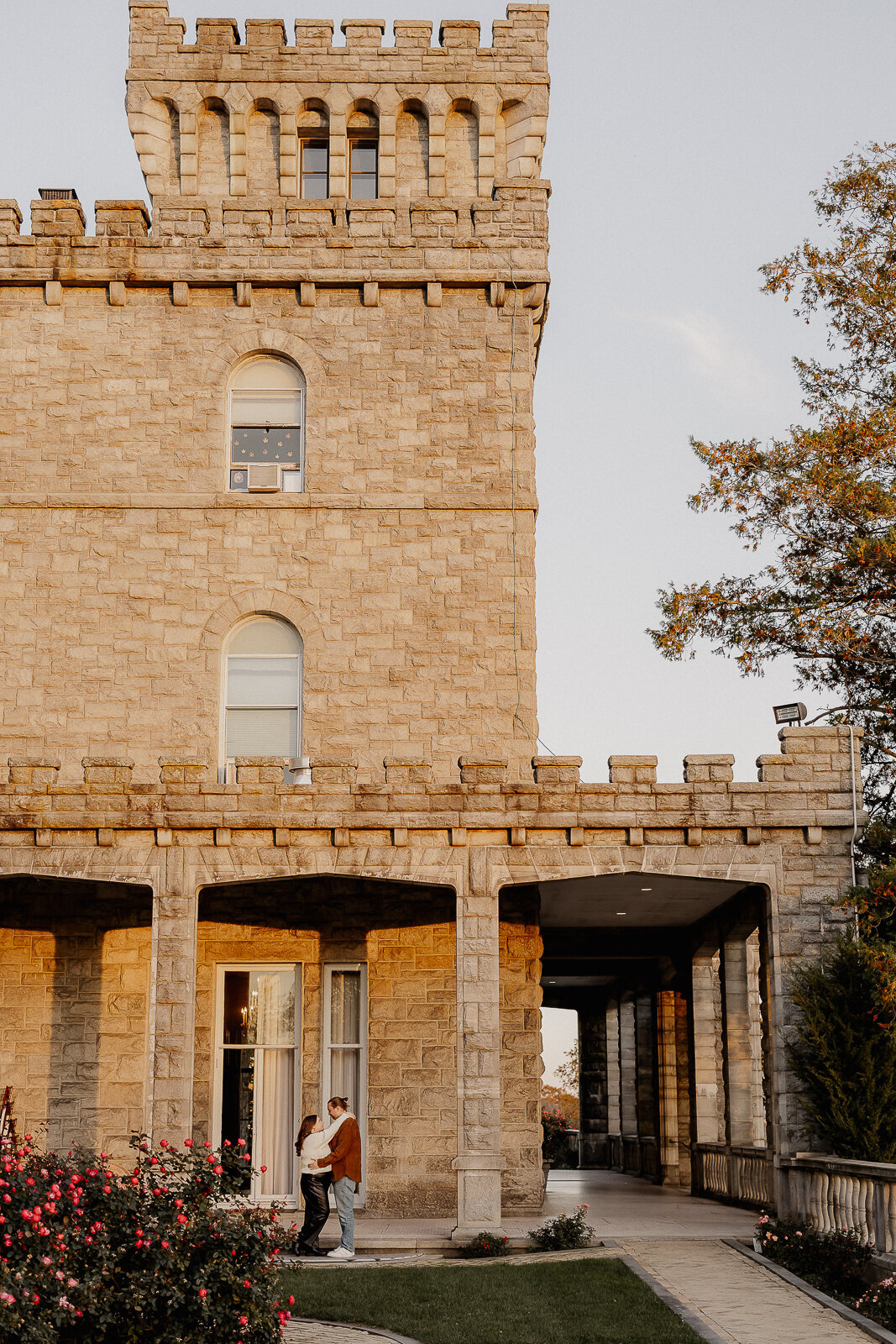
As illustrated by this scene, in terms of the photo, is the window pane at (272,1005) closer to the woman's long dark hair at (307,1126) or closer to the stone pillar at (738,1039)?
the woman's long dark hair at (307,1126)

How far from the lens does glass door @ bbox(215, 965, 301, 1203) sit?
18078 mm

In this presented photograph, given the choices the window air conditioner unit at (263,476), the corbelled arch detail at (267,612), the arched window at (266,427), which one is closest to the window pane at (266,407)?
the arched window at (266,427)

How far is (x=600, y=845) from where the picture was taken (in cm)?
1564

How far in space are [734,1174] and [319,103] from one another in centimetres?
1564

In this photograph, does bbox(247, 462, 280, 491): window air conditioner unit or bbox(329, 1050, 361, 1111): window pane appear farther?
bbox(247, 462, 280, 491): window air conditioner unit

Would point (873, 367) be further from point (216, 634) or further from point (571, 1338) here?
point (571, 1338)

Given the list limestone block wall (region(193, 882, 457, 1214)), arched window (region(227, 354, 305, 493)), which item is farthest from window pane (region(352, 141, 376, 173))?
limestone block wall (region(193, 882, 457, 1214))

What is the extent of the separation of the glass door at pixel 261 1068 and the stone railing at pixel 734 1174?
5519 mm

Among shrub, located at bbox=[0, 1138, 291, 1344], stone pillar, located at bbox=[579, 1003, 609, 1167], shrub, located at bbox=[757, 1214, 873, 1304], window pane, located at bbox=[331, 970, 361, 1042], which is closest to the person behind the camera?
shrub, located at bbox=[0, 1138, 291, 1344]

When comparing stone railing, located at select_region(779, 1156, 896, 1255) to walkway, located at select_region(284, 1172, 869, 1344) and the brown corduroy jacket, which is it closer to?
walkway, located at select_region(284, 1172, 869, 1344)

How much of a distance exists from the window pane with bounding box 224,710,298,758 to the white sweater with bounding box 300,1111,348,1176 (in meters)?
5.30

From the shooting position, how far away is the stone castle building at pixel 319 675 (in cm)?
1563

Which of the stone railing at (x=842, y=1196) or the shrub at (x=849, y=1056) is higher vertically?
the shrub at (x=849, y=1056)

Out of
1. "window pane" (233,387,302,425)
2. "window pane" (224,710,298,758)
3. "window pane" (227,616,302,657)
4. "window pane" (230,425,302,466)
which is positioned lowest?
"window pane" (224,710,298,758)
